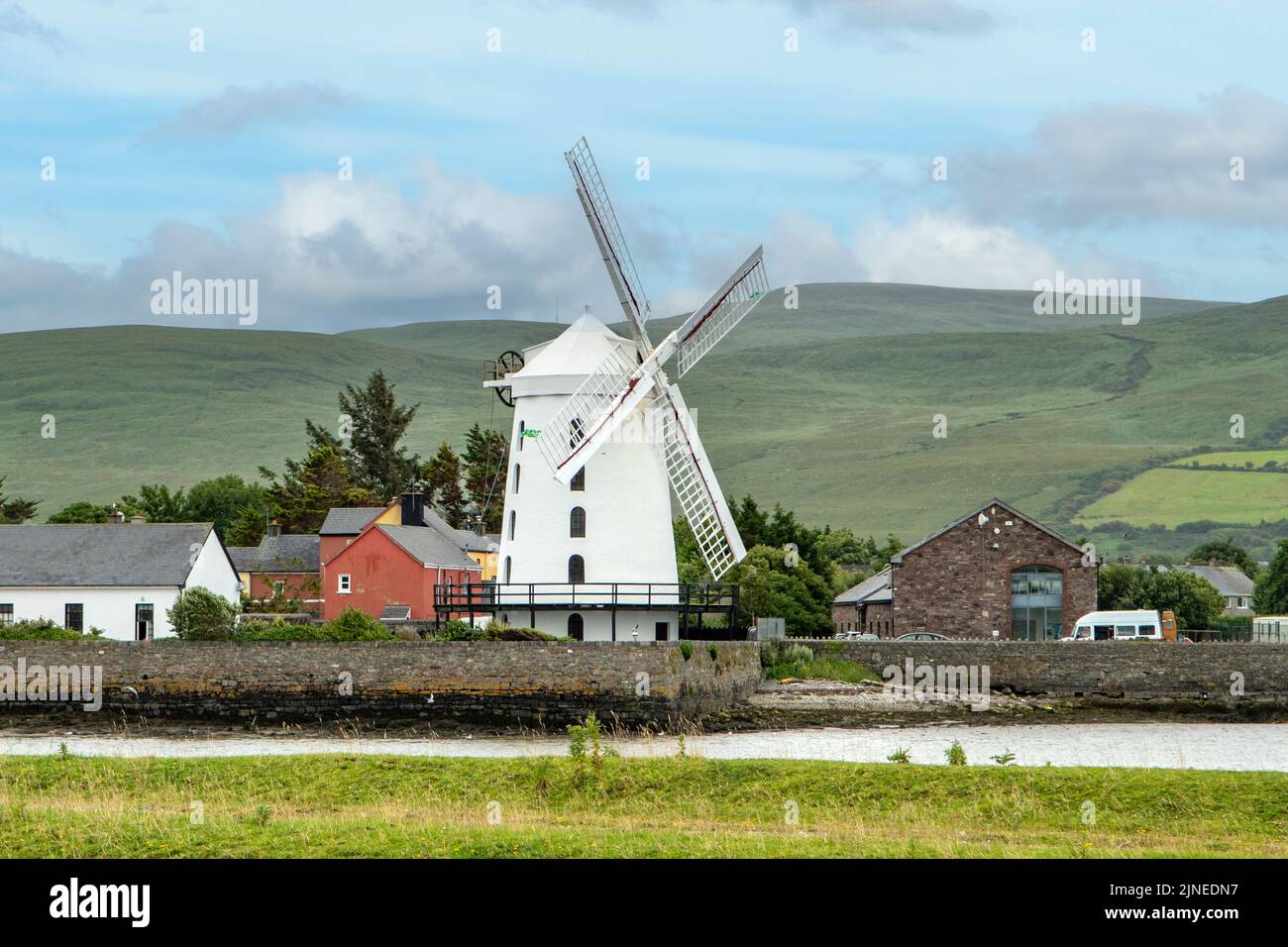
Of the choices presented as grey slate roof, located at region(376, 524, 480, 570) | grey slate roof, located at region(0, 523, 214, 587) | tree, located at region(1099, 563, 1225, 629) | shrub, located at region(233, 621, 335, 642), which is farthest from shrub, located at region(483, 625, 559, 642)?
tree, located at region(1099, 563, 1225, 629)

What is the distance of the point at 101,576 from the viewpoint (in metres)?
64.2

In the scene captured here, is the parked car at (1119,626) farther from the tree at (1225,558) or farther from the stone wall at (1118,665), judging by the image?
the tree at (1225,558)

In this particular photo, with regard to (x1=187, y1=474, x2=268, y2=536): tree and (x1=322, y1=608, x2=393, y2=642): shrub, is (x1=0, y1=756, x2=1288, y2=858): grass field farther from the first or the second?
(x1=187, y1=474, x2=268, y2=536): tree

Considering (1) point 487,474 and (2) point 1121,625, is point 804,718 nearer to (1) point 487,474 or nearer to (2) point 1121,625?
(2) point 1121,625

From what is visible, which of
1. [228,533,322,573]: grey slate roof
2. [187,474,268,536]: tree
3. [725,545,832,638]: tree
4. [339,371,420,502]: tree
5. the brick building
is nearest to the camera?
the brick building

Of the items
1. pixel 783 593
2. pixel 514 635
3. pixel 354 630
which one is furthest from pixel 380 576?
pixel 514 635

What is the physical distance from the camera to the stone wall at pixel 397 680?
46.4 metres

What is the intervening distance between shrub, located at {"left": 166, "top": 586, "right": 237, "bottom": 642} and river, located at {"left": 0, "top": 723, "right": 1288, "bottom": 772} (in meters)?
11.2

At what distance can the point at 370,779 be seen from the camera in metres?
27.7

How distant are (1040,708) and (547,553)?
55.8 feet

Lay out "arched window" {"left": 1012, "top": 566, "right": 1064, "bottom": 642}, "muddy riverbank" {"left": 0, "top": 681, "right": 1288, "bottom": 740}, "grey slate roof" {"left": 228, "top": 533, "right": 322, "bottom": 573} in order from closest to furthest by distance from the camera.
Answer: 1. "muddy riverbank" {"left": 0, "top": 681, "right": 1288, "bottom": 740}
2. "arched window" {"left": 1012, "top": 566, "right": 1064, "bottom": 642}
3. "grey slate roof" {"left": 228, "top": 533, "right": 322, "bottom": 573}

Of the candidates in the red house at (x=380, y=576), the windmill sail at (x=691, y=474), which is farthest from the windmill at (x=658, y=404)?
the red house at (x=380, y=576)

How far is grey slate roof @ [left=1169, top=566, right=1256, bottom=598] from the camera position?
149 metres
